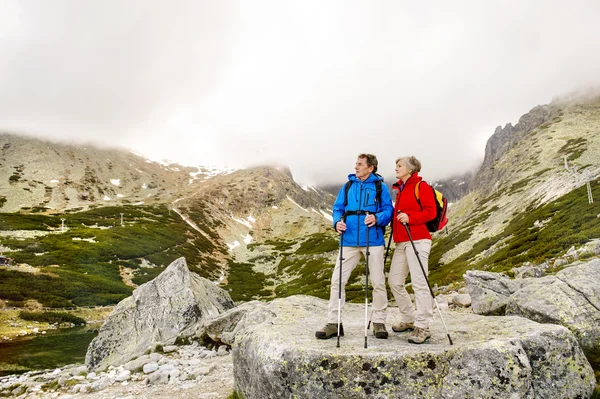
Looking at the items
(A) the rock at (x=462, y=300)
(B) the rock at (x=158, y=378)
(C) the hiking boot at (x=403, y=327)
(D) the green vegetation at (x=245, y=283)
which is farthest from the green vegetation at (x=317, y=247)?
(C) the hiking boot at (x=403, y=327)

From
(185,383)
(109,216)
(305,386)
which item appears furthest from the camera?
(109,216)

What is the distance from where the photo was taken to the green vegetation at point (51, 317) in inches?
1494

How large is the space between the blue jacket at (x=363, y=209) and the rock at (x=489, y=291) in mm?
8460

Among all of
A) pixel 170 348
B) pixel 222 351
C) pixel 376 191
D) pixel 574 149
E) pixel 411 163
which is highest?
pixel 574 149

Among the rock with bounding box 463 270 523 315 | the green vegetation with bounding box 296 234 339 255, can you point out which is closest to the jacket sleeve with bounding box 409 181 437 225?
the rock with bounding box 463 270 523 315

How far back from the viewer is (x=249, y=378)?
23.2ft

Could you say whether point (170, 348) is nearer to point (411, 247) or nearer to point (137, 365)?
point (137, 365)

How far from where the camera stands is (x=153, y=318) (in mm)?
18656

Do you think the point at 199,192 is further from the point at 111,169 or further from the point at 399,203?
the point at 399,203

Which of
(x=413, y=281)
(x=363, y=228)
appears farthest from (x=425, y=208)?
(x=413, y=281)

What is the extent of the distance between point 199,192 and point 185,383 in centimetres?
17960

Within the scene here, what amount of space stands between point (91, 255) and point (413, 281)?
73226mm

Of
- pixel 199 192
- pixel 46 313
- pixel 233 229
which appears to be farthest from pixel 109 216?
pixel 46 313

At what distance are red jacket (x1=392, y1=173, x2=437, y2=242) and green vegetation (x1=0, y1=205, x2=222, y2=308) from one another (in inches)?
1968
